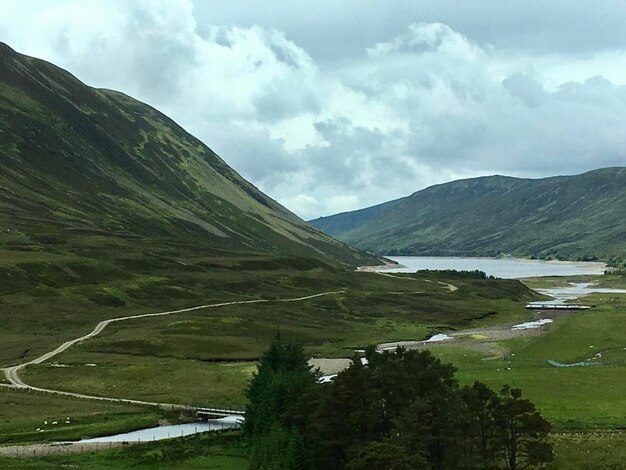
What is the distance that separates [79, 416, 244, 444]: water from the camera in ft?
283

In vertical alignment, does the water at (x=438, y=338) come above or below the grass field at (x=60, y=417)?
above

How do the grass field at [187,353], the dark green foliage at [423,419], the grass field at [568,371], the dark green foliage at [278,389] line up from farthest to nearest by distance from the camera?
the grass field at [187,353], the grass field at [568,371], the dark green foliage at [278,389], the dark green foliage at [423,419]

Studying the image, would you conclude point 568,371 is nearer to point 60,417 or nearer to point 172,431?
point 172,431

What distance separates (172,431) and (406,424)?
44.7 metres

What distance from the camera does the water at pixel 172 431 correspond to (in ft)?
283

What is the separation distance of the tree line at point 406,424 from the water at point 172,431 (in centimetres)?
2408

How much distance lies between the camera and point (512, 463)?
192 feet

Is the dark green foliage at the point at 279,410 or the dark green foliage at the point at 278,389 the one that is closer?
the dark green foliage at the point at 279,410

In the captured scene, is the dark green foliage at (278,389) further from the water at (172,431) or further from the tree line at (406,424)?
the water at (172,431)

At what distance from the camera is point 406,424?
178ft

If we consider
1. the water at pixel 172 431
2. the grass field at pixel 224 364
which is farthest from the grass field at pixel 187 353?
the water at pixel 172 431

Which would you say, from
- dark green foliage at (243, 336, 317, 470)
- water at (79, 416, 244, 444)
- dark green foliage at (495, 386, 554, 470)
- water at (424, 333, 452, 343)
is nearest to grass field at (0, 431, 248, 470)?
dark green foliage at (243, 336, 317, 470)

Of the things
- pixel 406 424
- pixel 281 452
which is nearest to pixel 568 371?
pixel 281 452

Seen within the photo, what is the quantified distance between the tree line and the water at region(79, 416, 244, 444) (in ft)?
79.0
